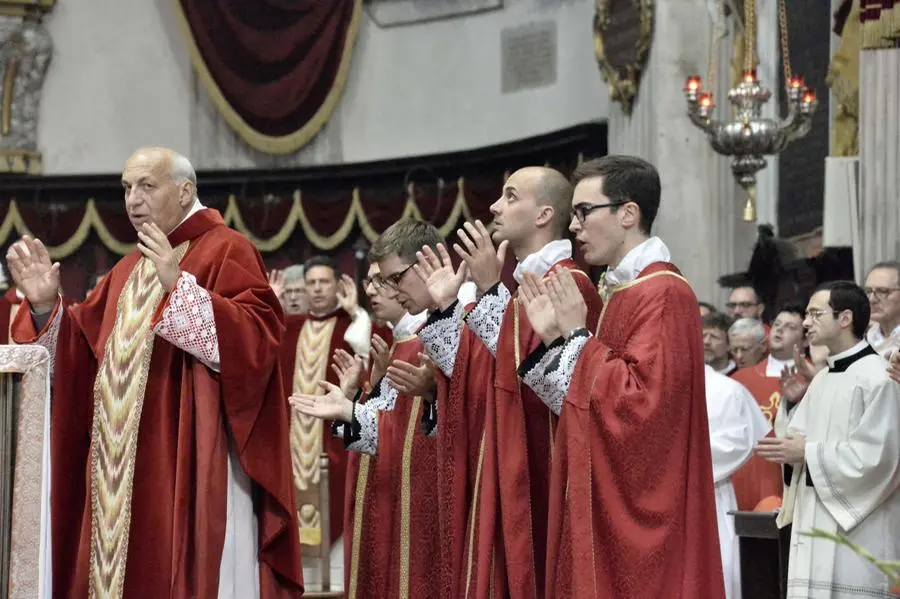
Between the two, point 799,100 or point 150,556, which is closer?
point 150,556

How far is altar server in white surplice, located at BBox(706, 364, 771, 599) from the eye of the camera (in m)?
7.94

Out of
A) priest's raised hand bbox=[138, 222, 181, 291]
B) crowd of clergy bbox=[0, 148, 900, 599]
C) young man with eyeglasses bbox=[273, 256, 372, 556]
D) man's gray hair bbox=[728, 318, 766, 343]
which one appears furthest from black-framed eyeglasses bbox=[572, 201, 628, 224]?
young man with eyeglasses bbox=[273, 256, 372, 556]

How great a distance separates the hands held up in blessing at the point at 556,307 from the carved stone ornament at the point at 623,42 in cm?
789

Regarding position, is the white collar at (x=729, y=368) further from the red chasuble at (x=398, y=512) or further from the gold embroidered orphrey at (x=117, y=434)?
the gold embroidered orphrey at (x=117, y=434)

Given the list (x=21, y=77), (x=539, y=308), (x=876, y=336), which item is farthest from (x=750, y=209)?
(x=21, y=77)

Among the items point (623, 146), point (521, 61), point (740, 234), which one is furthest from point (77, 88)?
point (740, 234)

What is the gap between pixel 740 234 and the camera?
1225 centimetres

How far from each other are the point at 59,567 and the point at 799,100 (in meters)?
5.77

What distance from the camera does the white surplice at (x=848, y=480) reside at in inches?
259

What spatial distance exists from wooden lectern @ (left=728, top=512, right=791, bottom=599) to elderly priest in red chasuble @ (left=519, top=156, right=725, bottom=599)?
3056 millimetres

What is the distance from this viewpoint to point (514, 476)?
5.10m

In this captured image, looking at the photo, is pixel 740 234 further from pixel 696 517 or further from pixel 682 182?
pixel 696 517

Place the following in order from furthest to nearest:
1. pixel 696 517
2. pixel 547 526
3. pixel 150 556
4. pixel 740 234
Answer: pixel 740 234, pixel 150 556, pixel 547 526, pixel 696 517

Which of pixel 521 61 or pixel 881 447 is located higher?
pixel 521 61
